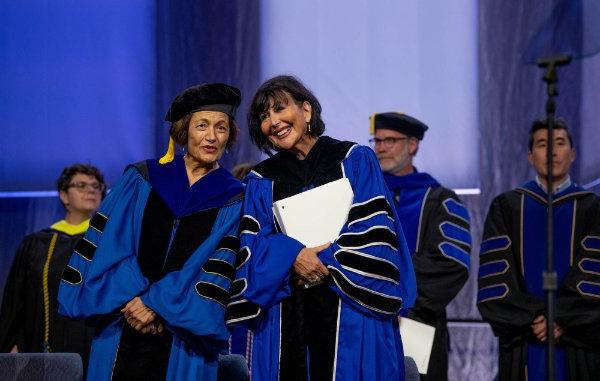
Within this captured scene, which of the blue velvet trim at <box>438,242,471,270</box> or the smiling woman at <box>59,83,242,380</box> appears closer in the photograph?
the smiling woman at <box>59,83,242,380</box>

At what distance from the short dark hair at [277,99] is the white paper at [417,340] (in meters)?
1.28

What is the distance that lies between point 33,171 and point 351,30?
6.79 feet

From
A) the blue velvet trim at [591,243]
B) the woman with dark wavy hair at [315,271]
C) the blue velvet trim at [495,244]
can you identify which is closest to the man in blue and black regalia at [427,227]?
the blue velvet trim at [495,244]

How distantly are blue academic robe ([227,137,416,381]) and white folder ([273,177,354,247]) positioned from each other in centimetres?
4

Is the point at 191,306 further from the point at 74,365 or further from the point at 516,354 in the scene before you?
the point at 516,354

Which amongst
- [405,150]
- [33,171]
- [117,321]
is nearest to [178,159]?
[117,321]

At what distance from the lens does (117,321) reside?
3371mm

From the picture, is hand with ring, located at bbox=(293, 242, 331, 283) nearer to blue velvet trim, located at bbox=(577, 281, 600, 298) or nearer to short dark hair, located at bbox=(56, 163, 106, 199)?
blue velvet trim, located at bbox=(577, 281, 600, 298)

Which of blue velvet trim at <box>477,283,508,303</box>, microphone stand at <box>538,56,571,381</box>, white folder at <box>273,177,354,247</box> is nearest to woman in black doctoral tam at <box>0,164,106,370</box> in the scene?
blue velvet trim at <box>477,283,508,303</box>

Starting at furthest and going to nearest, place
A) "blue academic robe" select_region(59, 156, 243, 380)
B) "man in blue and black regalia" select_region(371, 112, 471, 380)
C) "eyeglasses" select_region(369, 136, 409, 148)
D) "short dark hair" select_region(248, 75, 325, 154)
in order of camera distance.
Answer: "eyeglasses" select_region(369, 136, 409, 148) < "man in blue and black regalia" select_region(371, 112, 471, 380) < "short dark hair" select_region(248, 75, 325, 154) < "blue academic robe" select_region(59, 156, 243, 380)

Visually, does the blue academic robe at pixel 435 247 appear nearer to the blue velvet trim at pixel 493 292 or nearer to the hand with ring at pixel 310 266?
the blue velvet trim at pixel 493 292

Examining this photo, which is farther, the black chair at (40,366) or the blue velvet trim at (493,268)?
the blue velvet trim at (493,268)

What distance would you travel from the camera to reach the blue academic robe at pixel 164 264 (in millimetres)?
3281

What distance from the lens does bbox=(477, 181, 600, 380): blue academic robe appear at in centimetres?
436
